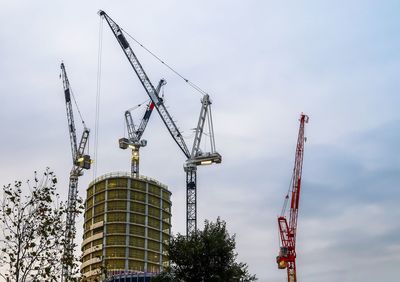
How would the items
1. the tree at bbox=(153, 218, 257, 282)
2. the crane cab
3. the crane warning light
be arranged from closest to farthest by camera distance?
the tree at bbox=(153, 218, 257, 282) < the crane cab < the crane warning light

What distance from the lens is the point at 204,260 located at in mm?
63562

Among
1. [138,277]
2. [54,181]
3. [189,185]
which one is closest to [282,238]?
[189,185]

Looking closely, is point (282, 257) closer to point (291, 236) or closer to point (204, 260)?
point (291, 236)

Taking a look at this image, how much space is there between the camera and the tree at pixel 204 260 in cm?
6300

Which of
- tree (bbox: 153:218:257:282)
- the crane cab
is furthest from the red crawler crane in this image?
tree (bbox: 153:218:257:282)

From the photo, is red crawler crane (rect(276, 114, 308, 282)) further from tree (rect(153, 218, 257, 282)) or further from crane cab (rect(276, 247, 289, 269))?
tree (rect(153, 218, 257, 282))

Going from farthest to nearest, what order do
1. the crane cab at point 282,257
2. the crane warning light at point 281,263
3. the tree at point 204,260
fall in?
the crane warning light at point 281,263
the crane cab at point 282,257
the tree at point 204,260

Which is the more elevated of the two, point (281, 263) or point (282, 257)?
point (282, 257)

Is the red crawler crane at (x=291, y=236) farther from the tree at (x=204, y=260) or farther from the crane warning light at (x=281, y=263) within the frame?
the tree at (x=204, y=260)

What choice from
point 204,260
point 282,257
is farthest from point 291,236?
point 204,260

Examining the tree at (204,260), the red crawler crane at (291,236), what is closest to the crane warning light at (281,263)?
the red crawler crane at (291,236)

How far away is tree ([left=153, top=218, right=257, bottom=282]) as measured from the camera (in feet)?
207

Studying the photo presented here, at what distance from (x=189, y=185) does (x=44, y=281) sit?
15983 centimetres

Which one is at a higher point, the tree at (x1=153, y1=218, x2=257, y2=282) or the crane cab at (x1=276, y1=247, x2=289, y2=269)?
the crane cab at (x1=276, y1=247, x2=289, y2=269)
